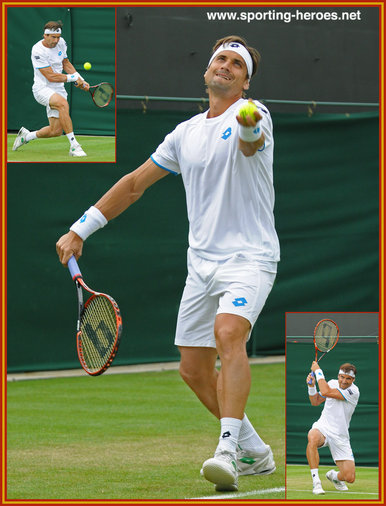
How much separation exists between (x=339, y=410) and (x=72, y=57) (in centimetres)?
454

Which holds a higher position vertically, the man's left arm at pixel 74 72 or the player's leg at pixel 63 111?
the man's left arm at pixel 74 72

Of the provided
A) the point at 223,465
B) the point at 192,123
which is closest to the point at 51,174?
the point at 192,123

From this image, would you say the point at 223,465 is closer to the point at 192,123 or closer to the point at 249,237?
the point at 249,237

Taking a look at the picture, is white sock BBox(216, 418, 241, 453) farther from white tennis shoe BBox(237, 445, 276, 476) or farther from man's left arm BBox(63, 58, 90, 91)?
man's left arm BBox(63, 58, 90, 91)

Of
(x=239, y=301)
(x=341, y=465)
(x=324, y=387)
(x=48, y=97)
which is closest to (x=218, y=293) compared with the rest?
(x=239, y=301)

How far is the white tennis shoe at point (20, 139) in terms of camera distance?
26.7 feet

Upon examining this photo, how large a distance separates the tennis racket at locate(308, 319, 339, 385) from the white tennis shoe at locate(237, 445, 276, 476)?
526 mm

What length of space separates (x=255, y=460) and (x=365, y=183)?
19.5 ft

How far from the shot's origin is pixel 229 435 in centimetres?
417

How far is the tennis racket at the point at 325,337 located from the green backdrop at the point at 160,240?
4.32 meters

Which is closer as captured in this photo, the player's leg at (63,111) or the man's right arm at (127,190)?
the man's right arm at (127,190)

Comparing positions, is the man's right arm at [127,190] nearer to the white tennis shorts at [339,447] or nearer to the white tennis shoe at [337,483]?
the white tennis shorts at [339,447]

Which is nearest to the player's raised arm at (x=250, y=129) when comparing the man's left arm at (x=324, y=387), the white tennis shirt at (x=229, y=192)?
the white tennis shirt at (x=229, y=192)

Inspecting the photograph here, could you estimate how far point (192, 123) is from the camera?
472cm
